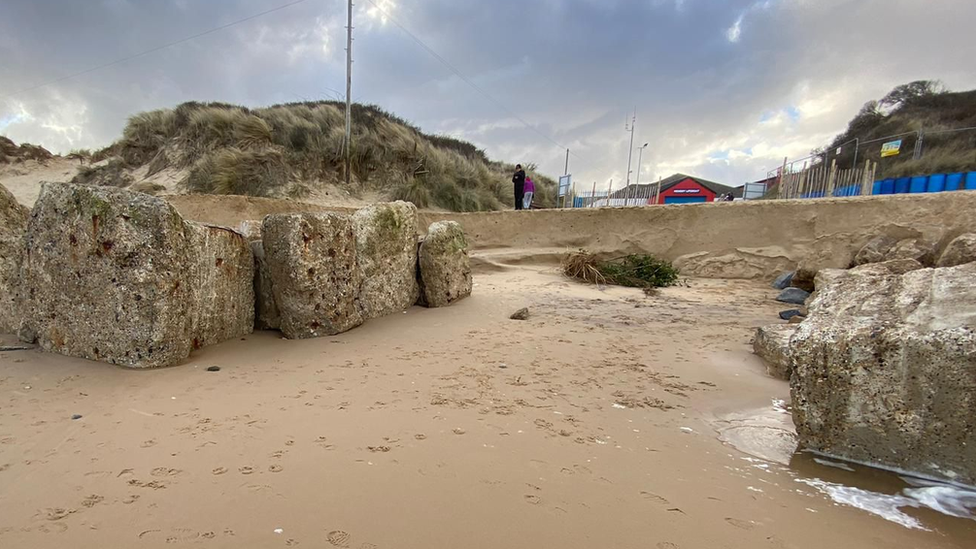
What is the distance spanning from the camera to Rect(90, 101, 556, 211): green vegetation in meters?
12.4

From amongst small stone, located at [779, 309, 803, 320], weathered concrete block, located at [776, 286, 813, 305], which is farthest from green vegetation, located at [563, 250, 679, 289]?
small stone, located at [779, 309, 803, 320]

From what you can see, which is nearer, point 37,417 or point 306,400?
point 37,417

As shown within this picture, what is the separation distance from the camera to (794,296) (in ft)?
19.9

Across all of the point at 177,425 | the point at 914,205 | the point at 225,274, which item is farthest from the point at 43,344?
the point at 914,205

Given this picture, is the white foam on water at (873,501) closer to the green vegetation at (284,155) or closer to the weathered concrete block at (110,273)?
the weathered concrete block at (110,273)

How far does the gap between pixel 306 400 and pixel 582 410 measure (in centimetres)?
156

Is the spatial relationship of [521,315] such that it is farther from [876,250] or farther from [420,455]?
[876,250]

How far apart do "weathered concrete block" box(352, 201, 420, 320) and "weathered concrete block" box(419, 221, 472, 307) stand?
0.13 meters

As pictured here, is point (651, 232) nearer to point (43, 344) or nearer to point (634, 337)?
point (634, 337)

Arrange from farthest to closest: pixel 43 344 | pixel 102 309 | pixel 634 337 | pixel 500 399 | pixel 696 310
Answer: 1. pixel 696 310
2. pixel 634 337
3. pixel 43 344
4. pixel 102 309
5. pixel 500 399

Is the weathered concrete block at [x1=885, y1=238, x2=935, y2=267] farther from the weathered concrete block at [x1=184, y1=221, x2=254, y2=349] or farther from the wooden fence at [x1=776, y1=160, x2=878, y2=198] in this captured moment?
the weathered concrete block at [x1=184, y1=221, x2=254, y2=349]

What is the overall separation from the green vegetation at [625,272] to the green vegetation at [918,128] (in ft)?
40.6

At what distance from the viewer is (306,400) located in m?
2.59

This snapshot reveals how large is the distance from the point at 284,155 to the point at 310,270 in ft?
35.8
